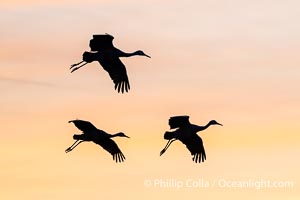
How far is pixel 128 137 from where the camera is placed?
106062mm

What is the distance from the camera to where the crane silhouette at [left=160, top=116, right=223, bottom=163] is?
104 meters

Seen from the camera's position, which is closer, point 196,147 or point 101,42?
point 101,42

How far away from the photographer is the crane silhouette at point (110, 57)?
99.6 metres

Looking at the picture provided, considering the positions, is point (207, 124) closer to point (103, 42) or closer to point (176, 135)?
point (176, 135)

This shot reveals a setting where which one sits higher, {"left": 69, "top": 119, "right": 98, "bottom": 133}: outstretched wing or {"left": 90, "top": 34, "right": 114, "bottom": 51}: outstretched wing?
{"left": 90, "top": 34, "right": 114, "bottom": 51}: outstretched wing

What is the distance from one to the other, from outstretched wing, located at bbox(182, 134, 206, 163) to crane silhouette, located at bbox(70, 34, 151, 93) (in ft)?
24.3

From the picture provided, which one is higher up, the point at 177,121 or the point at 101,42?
the point at 101,42

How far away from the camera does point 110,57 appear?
101 metres

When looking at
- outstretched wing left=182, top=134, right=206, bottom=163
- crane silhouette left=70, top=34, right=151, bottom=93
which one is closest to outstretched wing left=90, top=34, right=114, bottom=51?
crane silhouette left=70, top=34, right=151, bottom=93

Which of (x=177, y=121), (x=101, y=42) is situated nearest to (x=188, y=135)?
(x=177, y=121)

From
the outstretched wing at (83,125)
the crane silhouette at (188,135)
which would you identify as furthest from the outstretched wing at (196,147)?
the outstretched wing at (83,125)

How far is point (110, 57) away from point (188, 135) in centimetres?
733

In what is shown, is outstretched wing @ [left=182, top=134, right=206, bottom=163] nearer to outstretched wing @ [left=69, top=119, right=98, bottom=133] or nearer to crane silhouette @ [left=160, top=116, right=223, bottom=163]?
crane silhouette @ [left=160, top=116, right=223, bottom=163]

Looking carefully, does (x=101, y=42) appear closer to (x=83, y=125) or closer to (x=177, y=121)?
(x=83, y=125)
